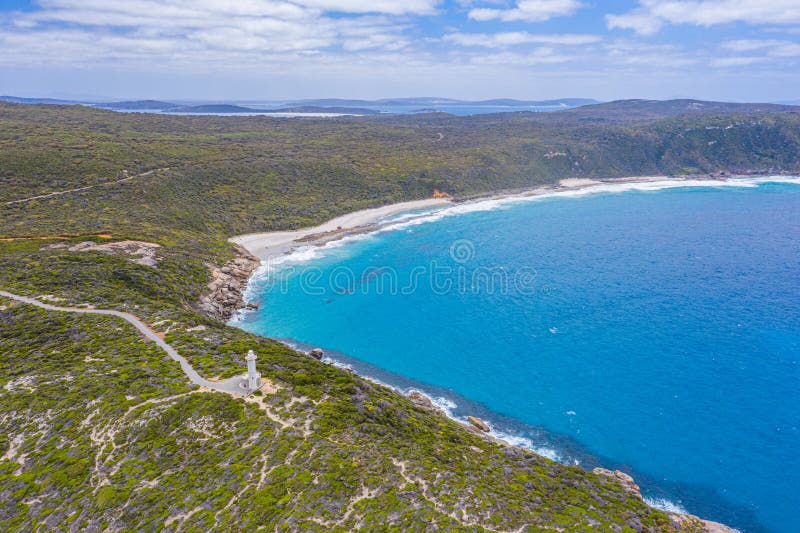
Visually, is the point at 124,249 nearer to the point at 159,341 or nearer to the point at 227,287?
the point at 227,287

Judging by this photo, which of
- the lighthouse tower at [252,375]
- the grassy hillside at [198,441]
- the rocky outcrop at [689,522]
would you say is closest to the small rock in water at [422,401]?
the grassy hillside at [198,441]

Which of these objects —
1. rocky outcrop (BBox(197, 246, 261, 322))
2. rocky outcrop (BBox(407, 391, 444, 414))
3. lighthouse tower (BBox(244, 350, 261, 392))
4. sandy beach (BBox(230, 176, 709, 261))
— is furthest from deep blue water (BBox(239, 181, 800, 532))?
lighthouse tower (BBox(244, 350, 261, 392))

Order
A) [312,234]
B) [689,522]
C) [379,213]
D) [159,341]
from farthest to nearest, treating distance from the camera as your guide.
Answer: [379,213]
[312,234]
[159,341]
[689,522]

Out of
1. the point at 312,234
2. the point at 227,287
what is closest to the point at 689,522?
the point at 227,287

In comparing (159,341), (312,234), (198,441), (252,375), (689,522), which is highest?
(252,375)

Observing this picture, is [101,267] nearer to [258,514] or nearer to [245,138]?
[258,514]

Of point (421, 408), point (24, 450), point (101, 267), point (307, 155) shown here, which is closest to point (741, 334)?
point (421, 408)
